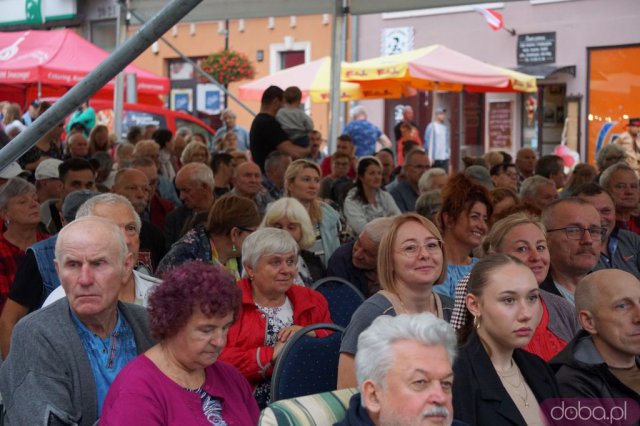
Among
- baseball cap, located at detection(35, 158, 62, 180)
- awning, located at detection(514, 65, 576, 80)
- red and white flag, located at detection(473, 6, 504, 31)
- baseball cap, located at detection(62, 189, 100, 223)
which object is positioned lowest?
baseball cap, located at detection(62, 189, 100, 223)

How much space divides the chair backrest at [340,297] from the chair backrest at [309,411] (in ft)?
6.48

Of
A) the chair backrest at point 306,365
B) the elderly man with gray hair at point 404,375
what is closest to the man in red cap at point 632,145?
the chair backrest at point 306,365

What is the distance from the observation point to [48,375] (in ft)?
11.5

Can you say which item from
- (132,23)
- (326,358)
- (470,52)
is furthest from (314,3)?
(470,52)

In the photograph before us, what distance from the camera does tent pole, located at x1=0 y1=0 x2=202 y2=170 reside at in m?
4.13

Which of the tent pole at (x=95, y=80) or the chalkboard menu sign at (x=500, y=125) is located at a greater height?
the chalkboard menu sign at (x=500, y=125)

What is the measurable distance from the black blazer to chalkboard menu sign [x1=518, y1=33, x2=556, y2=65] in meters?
18.1

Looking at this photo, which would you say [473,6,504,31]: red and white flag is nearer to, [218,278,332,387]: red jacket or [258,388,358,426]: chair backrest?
[218,278,332,387]: red jacket

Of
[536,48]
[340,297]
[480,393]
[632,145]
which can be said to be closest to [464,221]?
[340,297]

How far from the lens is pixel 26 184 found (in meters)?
6.17

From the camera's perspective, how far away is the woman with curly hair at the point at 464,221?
6031 millimetres

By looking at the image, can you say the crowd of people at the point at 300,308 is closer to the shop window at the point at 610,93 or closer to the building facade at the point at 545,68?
the shop window at the point at 610,93

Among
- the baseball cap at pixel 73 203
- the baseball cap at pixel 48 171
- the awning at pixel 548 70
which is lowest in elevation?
the baseball cap at pixel 73 203

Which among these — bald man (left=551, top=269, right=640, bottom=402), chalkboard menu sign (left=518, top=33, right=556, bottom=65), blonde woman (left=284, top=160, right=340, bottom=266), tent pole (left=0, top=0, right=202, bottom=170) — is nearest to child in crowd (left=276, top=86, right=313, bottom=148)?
blonde woman (left=284, top=160, right=340, bottom=266)
